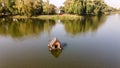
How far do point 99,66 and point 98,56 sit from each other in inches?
143

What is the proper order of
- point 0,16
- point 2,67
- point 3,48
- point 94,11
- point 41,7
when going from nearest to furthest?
1. point 2,67
2. point 3,48
3. point 0,16
4. point 41,7
5. point 94,11

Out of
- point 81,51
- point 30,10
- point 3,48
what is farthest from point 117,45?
point 30,10

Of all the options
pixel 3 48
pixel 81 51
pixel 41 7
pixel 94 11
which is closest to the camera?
pixel 81 51

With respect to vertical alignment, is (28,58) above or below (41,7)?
below

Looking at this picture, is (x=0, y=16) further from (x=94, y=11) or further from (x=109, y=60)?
(x=109, y=60)

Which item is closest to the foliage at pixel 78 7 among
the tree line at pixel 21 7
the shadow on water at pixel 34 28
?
the tree line at pixel 21 7

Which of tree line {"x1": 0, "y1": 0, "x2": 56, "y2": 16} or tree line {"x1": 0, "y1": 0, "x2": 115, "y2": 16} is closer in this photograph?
tree line {"x1": 0, "y1": 0, "x2": 56, "y2": 16}

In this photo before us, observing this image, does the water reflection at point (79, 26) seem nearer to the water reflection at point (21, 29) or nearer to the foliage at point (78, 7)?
the water reflection at point (21, 29)

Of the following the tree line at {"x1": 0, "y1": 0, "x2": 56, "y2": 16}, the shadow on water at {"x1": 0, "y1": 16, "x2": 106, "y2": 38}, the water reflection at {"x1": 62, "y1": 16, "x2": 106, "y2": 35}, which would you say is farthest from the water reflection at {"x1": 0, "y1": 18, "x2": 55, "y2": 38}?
the tree line at {"x1": 0, "y1": 0, "x2": 56, "y2": 16}

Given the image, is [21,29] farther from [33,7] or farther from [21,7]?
[33,7]

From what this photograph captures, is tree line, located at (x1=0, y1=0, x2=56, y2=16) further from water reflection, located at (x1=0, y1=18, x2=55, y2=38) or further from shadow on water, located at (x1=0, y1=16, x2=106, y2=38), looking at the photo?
water reflection, located at (x1=0, y1=18, x2=55, y2=38)

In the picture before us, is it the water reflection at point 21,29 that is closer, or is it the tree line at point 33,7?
the water reflection at point 21,29

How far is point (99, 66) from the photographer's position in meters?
19.8

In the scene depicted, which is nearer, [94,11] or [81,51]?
[81,51]
